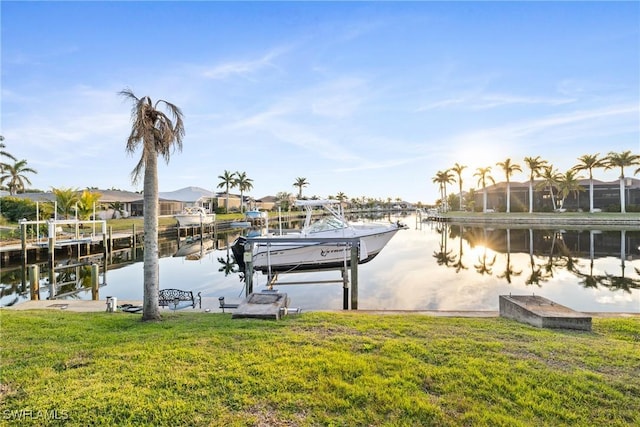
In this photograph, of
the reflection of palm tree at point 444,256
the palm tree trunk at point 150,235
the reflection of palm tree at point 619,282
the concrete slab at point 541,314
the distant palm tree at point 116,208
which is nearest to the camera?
the concrete slab at point 541,314

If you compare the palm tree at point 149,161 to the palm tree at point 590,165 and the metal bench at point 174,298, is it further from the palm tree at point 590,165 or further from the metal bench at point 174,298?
the palm tree at point 590,165

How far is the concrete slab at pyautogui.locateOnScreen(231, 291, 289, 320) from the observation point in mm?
6719

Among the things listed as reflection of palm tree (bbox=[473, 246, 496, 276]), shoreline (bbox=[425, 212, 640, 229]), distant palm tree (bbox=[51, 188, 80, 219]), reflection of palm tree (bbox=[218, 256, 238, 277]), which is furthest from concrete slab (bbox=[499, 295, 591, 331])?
shoreline (bbox=[425, 212, 640, 229])

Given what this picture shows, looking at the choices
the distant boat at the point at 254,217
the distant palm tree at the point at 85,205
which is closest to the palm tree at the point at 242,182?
the distant boat at the point at 254,217

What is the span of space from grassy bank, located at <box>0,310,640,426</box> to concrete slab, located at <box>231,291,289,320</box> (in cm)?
94

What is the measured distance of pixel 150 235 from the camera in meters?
6.62

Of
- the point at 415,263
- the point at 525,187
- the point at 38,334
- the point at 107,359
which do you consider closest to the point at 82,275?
the point at 38,334

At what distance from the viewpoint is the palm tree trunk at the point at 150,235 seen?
21.6ft

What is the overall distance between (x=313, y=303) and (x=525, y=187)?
6251cm

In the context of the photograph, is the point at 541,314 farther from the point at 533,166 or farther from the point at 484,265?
the point at 533,166

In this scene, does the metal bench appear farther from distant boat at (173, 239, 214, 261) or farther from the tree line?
the tree line

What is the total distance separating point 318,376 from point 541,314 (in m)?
4.92

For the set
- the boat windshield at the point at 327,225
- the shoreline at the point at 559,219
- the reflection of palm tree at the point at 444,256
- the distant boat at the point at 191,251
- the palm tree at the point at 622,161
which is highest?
the palm tree at the point at 622,161

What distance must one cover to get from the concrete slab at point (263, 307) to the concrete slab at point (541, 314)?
4.92 meters
